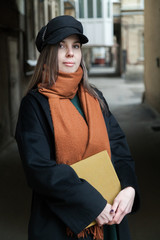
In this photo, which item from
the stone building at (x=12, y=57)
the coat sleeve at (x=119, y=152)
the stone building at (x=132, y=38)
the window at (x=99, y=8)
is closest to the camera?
the coat sleeve at (x=119, y=152)

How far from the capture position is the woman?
1454 millimetres

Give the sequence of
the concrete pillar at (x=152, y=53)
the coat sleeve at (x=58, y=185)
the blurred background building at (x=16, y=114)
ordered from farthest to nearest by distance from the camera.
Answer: the concrete pillar at (x=152, y=53) < the blurred background building at (x=16, y=114) < the coat sleeve at (x=58, y=185)

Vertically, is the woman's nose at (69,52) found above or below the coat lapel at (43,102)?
above

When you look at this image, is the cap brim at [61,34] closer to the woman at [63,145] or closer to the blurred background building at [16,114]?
the woman at [63,145]

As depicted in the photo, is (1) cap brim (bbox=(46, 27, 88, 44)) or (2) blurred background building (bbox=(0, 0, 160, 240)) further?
(2) blurred background building (bbox=(0, 0, 160, 240))

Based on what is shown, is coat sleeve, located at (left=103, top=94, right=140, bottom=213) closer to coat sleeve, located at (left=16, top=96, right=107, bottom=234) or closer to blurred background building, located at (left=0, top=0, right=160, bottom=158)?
coat sleeve, located at (left=16, top=96, right=107, bottom=234)

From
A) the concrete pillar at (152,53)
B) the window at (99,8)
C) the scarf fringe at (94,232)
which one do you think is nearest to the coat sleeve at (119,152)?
the scarf fringe at (94,232)

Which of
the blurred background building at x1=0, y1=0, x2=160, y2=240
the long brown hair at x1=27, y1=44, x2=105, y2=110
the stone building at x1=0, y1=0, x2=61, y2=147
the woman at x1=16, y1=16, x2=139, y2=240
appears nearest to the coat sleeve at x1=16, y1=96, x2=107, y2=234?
the woman at x1=16, y1=16, x2=139, y2=240

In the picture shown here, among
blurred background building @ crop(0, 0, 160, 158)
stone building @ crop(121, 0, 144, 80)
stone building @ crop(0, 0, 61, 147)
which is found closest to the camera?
stone building @ crop(0, 0, 61, 147)

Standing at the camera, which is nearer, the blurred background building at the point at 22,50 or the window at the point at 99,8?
the blurred background building at the point at 22,50

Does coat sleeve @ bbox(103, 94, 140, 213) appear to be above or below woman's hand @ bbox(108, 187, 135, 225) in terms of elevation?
above

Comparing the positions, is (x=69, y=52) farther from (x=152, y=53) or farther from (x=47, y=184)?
(x=152, y=53)

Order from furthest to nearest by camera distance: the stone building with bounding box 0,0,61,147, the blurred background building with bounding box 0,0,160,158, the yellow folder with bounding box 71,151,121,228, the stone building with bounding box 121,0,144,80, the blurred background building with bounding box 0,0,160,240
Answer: the stone building with bounding box 121,0,144,80 → the blurred background building with bounding box 0,0,160,158 → the stone building with bounding box 0,0,61,147 → the blurred background building with bounding box 0,0,160,240 → the yellow folder with bounding box 71,151,121,228

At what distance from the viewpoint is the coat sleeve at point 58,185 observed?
144cm
